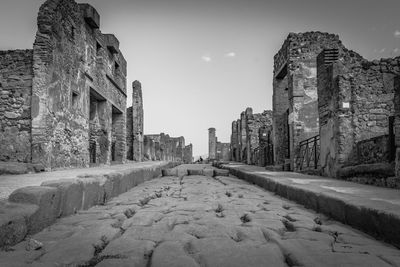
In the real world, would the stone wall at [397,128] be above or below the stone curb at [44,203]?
above

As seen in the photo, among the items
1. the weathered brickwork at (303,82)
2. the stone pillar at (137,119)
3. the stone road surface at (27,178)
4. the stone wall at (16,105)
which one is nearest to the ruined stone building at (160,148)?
the stone pillar at (137,119)

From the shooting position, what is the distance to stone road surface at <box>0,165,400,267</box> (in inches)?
64.5

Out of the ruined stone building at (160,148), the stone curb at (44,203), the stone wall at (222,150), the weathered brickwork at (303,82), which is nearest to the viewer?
the stone curb at (44,203)

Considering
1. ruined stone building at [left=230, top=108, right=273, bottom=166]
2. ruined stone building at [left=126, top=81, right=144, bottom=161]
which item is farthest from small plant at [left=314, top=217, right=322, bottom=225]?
ruined stone building at [left=126, top=81, right=144, bottom=161]

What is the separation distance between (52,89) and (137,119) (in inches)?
448

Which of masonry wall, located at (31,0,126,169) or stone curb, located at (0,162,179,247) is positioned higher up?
masonry wall, located at (31,0,126,169)

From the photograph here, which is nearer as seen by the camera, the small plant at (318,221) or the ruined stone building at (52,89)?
the small plant at (318,221)

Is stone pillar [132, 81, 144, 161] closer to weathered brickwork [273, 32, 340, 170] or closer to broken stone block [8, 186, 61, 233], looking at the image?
weathered brickwork [273, 32, 340, 170]

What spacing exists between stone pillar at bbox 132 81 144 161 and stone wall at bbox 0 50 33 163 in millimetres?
11266

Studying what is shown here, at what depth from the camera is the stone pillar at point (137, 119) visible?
1881cm

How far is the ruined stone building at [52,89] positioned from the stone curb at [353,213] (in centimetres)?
644

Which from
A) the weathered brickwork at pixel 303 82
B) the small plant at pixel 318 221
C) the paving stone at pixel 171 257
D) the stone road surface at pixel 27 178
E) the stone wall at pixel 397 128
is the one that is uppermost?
the weathered brickwork at pixel 303 82

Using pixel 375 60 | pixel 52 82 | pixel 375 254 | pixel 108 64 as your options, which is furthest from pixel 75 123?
pixel 375 254

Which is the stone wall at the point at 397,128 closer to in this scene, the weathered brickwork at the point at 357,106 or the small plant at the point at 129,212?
the weathered brickwork at the point at 357,106
